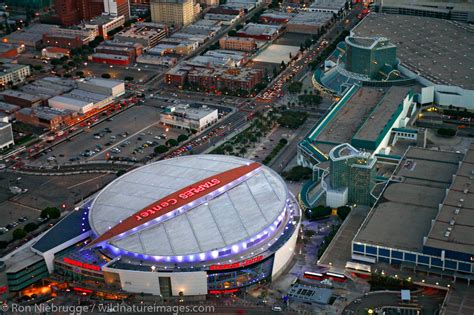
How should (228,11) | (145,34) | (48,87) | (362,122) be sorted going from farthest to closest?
(228,11)
(145,34)
(48,87)
(362,122)

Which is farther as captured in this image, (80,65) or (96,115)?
(80,65)

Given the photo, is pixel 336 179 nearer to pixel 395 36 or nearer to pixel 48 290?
pixel 48 290

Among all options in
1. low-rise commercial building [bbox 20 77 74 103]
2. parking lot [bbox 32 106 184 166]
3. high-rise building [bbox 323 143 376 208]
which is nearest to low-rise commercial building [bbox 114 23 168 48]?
low-rise commercial building [bbox 20 77 74 103]

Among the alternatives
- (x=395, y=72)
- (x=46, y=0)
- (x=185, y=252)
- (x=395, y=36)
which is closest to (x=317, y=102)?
(x=395, y=72)

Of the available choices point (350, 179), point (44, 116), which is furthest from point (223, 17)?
point (350, 179)

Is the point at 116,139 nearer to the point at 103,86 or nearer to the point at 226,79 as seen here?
the point at 103,86

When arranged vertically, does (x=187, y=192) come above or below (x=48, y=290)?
above

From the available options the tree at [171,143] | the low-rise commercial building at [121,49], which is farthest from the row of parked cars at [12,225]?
the low-rise commercial building at [121,49]
